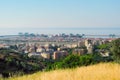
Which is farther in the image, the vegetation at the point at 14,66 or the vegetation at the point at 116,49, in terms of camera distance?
the vegetation at the point at 14,66

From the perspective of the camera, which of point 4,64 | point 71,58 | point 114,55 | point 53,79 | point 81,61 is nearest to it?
point 53,79

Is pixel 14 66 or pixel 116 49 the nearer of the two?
pixel 116 49

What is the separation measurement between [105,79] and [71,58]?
31.4 ft

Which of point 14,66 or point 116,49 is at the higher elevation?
point 116,49

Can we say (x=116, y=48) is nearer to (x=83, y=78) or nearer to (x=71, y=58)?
(x=71, y=58)

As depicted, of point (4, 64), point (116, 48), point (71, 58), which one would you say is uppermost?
point (116, 48)

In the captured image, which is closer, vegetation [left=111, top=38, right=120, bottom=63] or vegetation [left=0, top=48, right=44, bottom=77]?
vegetation [left=111, top=38, right=120, bottom=63]

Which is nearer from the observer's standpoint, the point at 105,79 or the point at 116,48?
the point at 105,79

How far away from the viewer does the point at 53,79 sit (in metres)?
5.90

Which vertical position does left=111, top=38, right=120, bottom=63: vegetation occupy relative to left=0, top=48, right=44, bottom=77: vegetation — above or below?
above

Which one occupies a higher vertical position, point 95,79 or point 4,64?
point 95,79

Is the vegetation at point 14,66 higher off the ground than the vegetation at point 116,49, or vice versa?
the vegetation at point 116,49

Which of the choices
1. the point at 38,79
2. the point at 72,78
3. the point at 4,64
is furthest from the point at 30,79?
the point at 4,64

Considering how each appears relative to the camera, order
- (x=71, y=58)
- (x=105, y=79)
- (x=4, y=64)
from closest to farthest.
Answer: (x=105, y=79)
(x=71, y=58)
(x=4, y=64)
